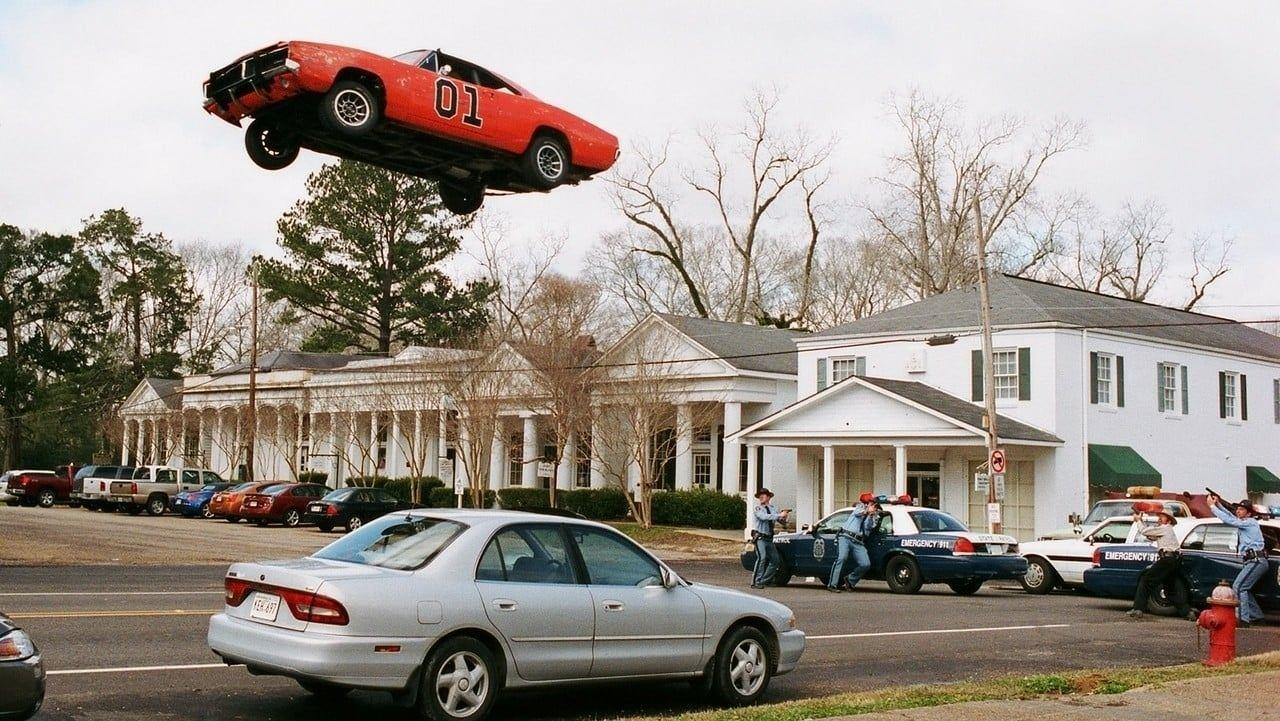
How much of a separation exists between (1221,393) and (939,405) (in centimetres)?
1219

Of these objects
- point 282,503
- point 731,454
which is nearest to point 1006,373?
point 731,454

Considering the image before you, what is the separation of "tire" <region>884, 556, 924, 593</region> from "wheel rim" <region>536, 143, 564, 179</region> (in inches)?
416

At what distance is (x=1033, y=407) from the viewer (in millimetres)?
37250

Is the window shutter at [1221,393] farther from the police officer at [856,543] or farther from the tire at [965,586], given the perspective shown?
the police officer at [856,543]

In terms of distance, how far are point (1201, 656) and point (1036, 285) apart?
95.2 feet

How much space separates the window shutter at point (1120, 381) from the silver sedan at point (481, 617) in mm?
31267

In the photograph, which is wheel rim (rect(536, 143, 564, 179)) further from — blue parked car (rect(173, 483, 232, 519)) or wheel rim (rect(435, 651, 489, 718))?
blue parked car (rect(173, 483, 232, 519))

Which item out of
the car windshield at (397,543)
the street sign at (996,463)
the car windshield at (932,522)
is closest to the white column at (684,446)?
the street sign at (996,463)

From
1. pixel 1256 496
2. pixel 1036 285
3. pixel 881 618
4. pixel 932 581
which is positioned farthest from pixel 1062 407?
pixel 881 618

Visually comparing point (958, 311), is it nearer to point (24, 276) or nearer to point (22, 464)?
point (24, 276)

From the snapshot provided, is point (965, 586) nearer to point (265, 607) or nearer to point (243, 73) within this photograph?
point (243, 73)

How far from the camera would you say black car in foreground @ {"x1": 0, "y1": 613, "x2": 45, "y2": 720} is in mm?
6816

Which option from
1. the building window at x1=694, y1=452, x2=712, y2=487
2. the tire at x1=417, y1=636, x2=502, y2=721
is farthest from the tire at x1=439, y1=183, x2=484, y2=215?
the building window at x1=694, y1=452, x2=712, y2=487

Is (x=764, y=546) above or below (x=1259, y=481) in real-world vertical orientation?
below
